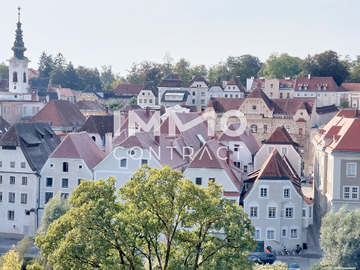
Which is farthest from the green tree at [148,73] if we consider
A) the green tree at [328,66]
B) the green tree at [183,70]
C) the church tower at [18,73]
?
the church tower at [18,73]

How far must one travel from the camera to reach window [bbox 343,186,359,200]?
4247 centimetres

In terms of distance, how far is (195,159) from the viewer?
4219 cm

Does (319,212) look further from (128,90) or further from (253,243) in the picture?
(128,90)

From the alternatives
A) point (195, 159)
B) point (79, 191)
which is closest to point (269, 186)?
point (195, 159)

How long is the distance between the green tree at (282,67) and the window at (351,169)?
299ft

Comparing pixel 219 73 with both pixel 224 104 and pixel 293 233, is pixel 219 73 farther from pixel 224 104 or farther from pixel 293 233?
pixel 293 233

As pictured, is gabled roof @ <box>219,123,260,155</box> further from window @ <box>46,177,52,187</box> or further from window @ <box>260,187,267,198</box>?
window @ <box>46,177,52,187</box>

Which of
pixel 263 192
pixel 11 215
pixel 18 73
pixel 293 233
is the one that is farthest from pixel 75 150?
pixel 18 73

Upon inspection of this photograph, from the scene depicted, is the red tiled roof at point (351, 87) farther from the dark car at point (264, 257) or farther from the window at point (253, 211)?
the dark car at point (264, 257)

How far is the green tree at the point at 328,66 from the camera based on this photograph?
118750 millimetres

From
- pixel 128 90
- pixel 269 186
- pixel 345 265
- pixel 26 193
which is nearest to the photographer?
pixel 345 265

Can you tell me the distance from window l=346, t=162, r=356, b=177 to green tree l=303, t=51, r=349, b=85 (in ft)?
258

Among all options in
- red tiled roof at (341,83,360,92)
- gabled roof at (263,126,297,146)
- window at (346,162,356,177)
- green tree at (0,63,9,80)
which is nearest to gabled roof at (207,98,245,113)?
gabled roof at (263,126,297,146)

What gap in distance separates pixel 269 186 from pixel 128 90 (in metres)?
90.0
